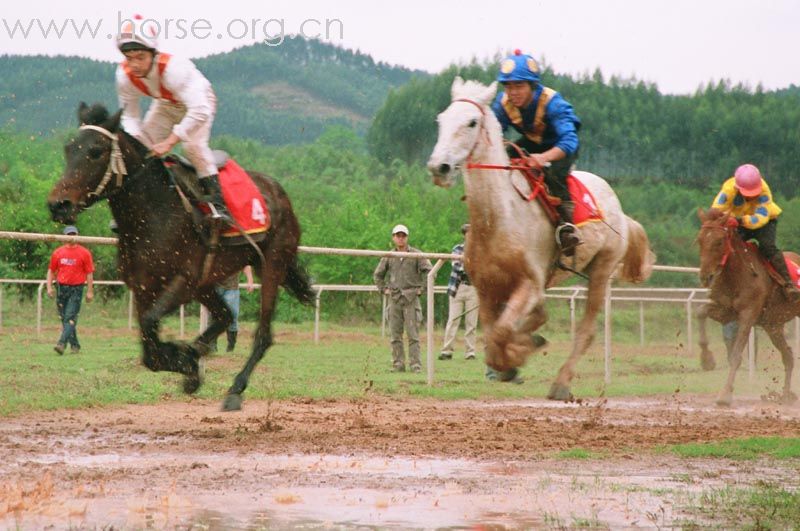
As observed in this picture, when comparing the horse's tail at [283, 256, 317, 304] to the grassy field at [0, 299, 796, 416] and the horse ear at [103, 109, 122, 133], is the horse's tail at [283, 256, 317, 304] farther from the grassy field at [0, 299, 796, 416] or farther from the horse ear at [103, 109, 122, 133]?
the horse ear at [103, 109, 122, 133]

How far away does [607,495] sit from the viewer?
22.5 feet

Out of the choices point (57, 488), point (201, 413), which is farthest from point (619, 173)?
point (57, 488)

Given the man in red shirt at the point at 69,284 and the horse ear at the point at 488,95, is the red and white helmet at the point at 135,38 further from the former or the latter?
the man in red shirt at the point at 69,284

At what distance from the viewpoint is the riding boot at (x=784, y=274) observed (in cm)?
1462

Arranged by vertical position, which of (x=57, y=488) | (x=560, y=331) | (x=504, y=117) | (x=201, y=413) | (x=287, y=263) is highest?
(x=504, y=117)

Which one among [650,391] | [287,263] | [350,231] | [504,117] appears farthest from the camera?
[350,231]

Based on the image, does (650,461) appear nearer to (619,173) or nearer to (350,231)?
(350,231)

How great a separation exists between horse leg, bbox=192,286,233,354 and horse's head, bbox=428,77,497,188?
274 cm

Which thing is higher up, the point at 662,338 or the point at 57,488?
the point at 57,488

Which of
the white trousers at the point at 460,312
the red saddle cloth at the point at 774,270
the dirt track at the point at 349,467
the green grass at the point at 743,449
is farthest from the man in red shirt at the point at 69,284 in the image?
the green grass at the point at 743,449

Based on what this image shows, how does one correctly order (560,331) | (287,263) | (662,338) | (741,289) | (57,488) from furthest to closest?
(560,331), (662,338), (741,289), (287,263), (57,488)

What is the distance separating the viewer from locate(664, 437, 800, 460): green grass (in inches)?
355

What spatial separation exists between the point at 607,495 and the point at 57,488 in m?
3.05

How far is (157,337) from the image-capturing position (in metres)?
9.14
